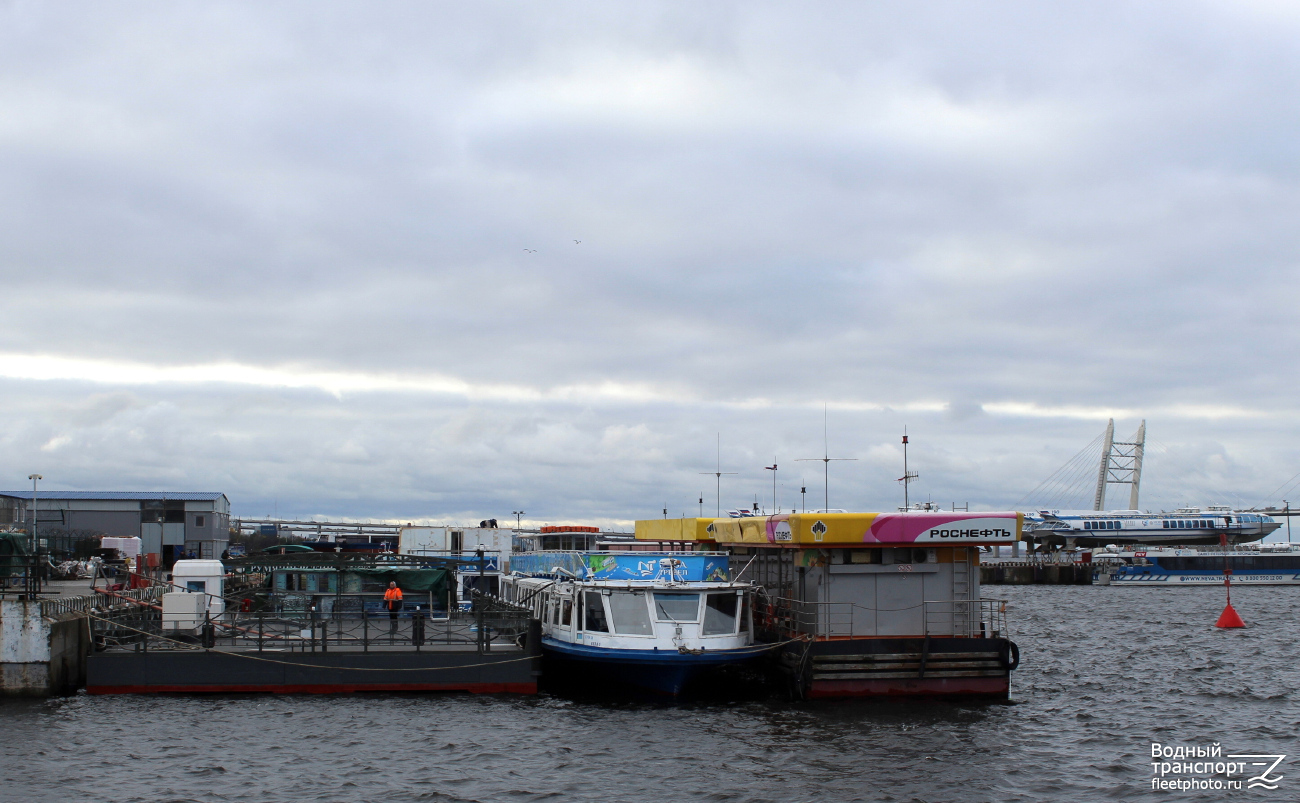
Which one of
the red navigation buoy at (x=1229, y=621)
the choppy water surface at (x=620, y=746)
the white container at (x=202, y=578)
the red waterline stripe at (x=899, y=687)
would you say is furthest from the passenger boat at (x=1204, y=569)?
the white container at (x=202, y=578)

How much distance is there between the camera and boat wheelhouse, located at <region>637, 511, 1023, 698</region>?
3166cm

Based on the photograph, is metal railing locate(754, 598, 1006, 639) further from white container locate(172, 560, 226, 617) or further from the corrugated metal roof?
the corrugated metal roof

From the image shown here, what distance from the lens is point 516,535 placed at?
5528 cm

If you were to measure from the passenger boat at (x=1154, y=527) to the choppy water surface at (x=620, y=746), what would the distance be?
6082 inches

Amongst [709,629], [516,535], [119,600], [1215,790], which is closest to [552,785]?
[709,629]

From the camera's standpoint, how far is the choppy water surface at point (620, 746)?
2403cm

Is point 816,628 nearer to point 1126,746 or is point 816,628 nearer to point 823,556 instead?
point 823,556

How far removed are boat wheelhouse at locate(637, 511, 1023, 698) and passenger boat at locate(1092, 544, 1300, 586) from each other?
109001 millimetres

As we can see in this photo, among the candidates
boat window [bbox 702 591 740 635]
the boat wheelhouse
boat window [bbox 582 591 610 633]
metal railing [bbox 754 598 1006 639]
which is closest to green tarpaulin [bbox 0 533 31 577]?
boat window [bbox 582 591 610 633]

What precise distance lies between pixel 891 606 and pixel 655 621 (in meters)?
6.84

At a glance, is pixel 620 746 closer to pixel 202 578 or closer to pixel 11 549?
pixel 202 578

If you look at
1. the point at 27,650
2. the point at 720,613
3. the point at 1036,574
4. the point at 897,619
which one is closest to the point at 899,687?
the point at 897,619

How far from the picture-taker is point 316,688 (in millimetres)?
31969

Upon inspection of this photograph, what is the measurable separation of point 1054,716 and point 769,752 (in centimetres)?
1045
